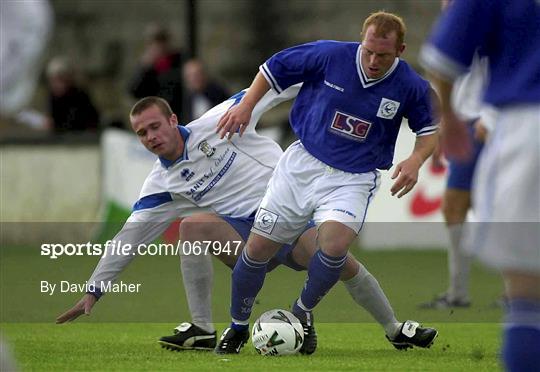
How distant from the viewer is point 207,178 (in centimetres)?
762

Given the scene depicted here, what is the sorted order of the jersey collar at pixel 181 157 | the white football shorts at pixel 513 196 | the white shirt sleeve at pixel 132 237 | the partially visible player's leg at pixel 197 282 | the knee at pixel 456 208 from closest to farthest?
the white football shorts at pixel 513 196 < the white shirt sleeve at pixel 132 237 < the partially visible player's leg at pixel 197 282 < the jersey collar at pixel 181 157 < the knee at pixel 456 208

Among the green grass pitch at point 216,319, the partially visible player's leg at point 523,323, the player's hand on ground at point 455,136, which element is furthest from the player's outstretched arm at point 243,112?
the partially visible player's leg at point 523,323

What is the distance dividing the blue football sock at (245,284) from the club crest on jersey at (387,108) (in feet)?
3.19

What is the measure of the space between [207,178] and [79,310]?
1187 mm

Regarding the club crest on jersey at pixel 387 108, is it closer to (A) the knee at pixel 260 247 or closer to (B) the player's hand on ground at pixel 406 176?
(B) the player's hand on ground at pixel 406 176

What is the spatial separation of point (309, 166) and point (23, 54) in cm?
296

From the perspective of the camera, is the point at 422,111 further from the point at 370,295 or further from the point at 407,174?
the point at 370,295

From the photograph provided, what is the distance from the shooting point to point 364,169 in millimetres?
7086

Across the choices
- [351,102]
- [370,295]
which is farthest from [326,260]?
[351,102]

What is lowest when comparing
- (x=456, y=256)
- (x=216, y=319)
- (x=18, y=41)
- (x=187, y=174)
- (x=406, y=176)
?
(x=216, y=319)

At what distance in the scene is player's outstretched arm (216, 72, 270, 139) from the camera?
6977 mm

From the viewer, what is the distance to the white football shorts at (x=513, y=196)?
4.29 meters

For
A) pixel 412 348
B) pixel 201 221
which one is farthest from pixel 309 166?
pixel 412 348

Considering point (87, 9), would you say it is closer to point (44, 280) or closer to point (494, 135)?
point (44, 280)
